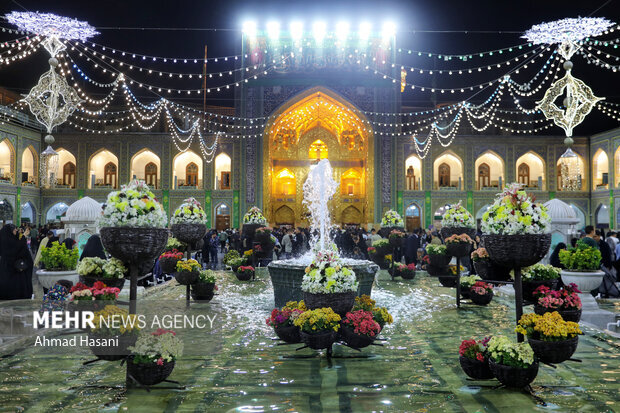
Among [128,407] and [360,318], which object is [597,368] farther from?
[128,407]

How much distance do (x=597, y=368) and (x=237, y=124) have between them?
24311mm

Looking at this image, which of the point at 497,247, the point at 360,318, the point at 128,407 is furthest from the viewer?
the point at 360,318

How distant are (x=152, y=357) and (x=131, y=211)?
1.35m

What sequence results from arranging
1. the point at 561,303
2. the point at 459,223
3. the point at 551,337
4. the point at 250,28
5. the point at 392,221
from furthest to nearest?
1. the point at 250,28
2. the point at 392,221
3. the point at 459,223
4. the point at 561,303
5. the point at 551,337

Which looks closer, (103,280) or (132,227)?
(132,227)

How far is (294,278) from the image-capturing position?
302 inches

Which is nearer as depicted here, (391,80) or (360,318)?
(360,318)

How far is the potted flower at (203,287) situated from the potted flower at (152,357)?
441 cm

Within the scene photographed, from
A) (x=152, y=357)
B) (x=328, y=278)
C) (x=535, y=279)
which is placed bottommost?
(x=152, y=357)

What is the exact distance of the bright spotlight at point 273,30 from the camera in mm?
26102

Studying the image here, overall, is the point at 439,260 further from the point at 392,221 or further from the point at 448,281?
the point at 392,221

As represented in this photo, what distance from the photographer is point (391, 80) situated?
88.9 ft

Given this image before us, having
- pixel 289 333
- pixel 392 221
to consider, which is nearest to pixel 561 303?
pixel 289 333

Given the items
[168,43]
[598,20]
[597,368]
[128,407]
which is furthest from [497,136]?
[128,407]
